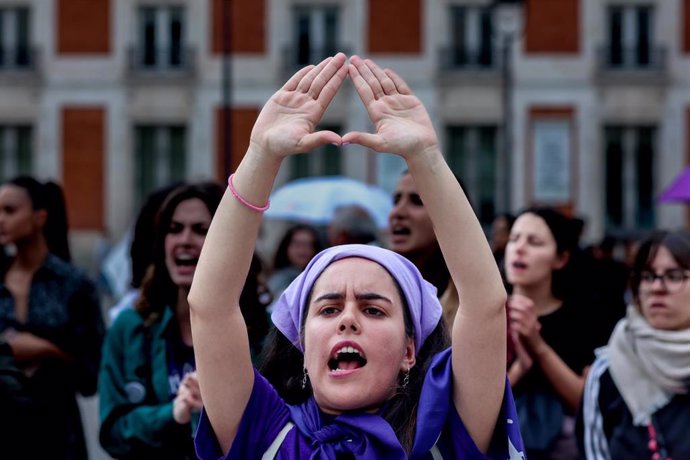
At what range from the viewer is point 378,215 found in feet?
40.2

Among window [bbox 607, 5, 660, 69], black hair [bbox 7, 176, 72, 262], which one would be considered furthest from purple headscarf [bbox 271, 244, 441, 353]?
window [bbox 607, 5, 660, 69]

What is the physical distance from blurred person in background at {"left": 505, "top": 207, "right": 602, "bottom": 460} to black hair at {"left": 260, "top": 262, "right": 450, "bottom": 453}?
6.64 ft

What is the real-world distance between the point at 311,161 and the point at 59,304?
24.4 m

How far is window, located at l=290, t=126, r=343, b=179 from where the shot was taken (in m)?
29.9

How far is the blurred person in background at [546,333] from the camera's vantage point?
5.16m

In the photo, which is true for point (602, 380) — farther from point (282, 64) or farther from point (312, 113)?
point (282, 64)

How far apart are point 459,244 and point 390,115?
1.05ft

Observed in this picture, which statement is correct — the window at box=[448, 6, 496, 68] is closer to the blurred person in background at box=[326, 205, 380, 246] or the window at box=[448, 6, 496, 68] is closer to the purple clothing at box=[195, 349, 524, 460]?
the blurred person in background at box=[326, 205, 380, 246]

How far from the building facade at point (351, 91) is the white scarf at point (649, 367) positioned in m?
24.2

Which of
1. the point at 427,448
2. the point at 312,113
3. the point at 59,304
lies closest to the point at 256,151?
the point at 312,113

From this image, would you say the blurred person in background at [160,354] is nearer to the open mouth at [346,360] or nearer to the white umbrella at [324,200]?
the open mouth at [346,360]

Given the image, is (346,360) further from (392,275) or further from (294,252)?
(294,252)

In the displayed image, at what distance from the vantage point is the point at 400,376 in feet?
9.61

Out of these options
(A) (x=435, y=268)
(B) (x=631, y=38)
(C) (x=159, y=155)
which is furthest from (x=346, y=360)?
(B) (x=631, y=38)
